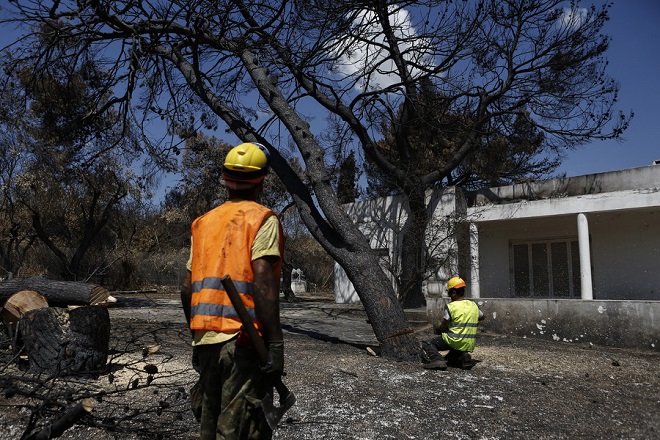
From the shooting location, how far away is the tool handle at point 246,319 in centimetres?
228

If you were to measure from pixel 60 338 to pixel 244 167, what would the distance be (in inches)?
168

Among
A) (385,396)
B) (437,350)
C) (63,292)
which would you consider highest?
(63,292)

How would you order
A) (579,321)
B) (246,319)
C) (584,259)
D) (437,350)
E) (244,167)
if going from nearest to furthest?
(246,319) → (244,167) → (437,350) → (579,321) → (584,259)

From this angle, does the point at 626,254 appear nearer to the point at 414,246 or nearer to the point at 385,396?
the point at 414,246

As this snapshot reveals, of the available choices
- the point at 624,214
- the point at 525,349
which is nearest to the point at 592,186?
the point at 624,214

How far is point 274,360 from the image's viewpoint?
2.36 m

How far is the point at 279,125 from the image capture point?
10.9m

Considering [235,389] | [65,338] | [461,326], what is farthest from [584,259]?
[235,389]

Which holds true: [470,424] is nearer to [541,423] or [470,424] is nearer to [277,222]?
[541,423]

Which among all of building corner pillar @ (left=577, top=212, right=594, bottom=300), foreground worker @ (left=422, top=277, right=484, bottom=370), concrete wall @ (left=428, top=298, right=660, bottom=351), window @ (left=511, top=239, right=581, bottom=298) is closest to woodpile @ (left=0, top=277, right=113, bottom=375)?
foreground worker @ (left=422, top=277, right=484, bottom=370)

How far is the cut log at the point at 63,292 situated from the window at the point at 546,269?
445 inches

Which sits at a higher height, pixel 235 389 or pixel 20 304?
pixel 20 304

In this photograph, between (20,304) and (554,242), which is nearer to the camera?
(20,304)

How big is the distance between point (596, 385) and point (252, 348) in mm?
5364
